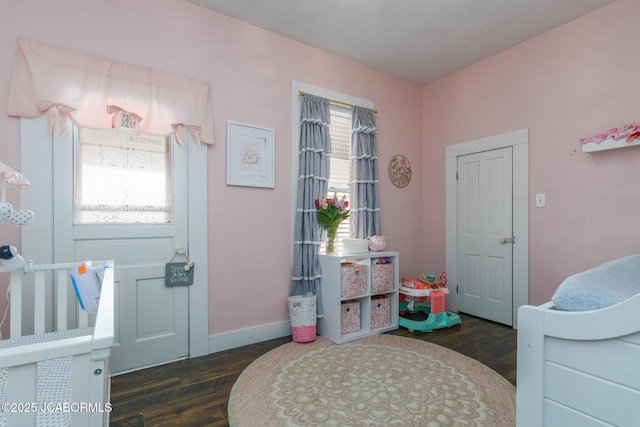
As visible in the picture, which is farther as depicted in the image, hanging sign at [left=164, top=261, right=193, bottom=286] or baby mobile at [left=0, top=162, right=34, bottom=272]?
hanging sign at [left=164, top=261, right=193, bottom=286]

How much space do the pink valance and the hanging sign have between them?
95 centimetres

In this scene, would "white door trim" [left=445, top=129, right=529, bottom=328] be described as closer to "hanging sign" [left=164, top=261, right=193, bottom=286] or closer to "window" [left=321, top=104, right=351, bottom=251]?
"window" [left=321, top=104, right=351, bottom=251]

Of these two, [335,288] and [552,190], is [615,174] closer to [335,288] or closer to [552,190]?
[552,190]

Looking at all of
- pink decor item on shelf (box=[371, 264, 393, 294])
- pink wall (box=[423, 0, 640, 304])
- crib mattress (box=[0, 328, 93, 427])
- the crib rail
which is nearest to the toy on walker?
pink decor item on shelf (box=[371, 264, 393, 294])

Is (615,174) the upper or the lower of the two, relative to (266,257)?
upper

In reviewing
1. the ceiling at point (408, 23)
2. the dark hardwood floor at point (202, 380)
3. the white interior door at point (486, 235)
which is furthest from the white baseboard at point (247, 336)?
the ceiling at point (408, 23)

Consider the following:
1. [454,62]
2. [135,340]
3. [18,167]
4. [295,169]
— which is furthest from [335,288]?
[454,62]

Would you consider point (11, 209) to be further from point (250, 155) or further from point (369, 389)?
point (369, 389)

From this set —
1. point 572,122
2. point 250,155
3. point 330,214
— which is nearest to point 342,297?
point 330,214

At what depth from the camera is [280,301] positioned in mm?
2928

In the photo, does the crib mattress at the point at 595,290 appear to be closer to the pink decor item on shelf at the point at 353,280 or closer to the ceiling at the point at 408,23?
the pink decor item on shelf at the point at 353,280

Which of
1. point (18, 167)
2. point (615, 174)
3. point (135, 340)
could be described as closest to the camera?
point (18, 167)

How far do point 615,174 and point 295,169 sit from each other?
2533 mm

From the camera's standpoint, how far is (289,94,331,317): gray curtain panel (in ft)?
9.68
